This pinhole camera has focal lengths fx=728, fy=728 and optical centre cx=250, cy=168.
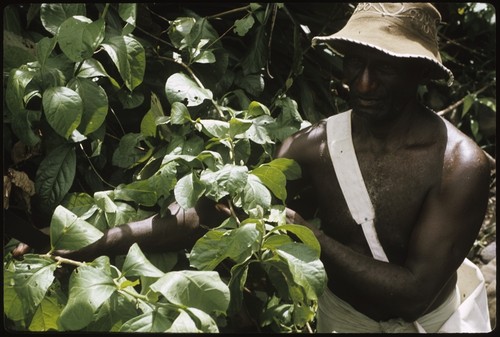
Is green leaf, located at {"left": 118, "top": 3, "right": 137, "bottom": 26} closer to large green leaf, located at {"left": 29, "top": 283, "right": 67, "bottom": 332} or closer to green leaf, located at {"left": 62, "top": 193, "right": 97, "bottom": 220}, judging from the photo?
green leaf, located at {"left": 62, "top": 193, "right": 97, "bottom": 220}

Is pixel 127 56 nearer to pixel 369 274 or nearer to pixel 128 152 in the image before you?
pixel 128 152

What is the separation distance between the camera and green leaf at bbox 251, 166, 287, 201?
146 cm

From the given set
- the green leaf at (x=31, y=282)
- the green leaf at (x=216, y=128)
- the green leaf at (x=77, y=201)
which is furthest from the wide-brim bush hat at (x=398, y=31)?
the green leaf at (x=31, y=282)

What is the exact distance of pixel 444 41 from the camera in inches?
122

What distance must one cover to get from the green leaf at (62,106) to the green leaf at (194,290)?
478mm

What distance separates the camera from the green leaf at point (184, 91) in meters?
1.64

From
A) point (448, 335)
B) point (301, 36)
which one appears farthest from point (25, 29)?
point (448, 335)

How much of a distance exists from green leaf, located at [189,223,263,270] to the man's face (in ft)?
1.41

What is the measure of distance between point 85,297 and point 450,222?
2.62 ft

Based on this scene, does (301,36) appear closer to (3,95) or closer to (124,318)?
(3,95)

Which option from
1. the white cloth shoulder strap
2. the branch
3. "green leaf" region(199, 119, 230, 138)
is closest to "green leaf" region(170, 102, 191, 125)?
"green leaf" region(199, 119, 230, 138)

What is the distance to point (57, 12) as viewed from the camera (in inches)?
65.9

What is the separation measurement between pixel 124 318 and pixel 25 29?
934 mm

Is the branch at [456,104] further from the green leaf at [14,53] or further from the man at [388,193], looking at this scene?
the green leaf at [14,53]
